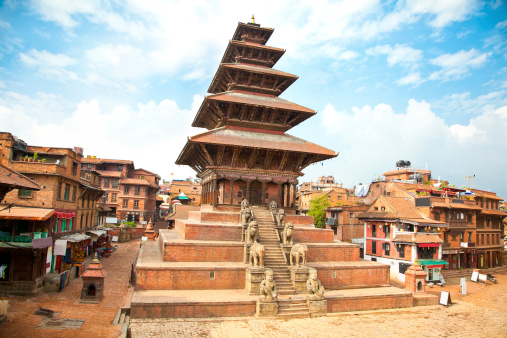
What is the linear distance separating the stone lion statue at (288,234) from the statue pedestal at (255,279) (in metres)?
3.20

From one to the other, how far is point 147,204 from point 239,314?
50381mm

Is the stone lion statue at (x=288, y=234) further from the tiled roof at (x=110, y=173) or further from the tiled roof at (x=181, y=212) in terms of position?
the tiled roof at (x=110, y=173)

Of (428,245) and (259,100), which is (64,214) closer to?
(259,100)

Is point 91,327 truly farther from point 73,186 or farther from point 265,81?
point 265,81

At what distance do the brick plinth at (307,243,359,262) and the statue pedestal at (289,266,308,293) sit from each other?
3009 millimetres

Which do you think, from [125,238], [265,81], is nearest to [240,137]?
[265,81]

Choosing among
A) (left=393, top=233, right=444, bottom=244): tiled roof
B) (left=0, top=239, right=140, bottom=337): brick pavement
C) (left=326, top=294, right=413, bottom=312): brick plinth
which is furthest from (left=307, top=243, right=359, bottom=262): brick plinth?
(left=393, top=233, right=444, bottom=244): tiled roof

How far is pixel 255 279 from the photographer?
1653 centimetres

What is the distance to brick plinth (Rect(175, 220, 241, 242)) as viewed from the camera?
64.5ft

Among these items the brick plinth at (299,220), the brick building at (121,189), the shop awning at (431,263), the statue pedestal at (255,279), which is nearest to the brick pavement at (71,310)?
the statue pedestal at (255,279)

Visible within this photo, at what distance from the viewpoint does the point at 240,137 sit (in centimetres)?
2303

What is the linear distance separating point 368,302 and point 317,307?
3.21 metres

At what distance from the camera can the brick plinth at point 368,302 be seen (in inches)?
668

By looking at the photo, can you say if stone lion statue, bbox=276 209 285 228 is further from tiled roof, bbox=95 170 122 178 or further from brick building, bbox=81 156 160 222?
tiled roof, bbox=95 170 122 178
